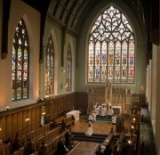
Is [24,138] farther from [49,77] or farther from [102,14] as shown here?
[102,14]

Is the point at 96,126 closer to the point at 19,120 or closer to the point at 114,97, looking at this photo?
the point at 114,97

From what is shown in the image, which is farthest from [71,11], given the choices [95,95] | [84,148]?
[84,148]

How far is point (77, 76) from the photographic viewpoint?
87.9 feet

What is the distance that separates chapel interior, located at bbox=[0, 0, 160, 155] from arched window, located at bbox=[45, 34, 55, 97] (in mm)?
77

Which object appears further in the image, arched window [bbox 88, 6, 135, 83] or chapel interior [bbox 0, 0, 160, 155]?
arched window [bbox 88, 6, 135, 83]

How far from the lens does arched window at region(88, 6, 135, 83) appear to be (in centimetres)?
2578

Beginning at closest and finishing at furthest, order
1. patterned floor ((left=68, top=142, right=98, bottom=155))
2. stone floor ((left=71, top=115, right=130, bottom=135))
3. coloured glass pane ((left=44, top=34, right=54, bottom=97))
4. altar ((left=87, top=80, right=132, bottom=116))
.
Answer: patterned floor ((left=68, top=142, right=98, bottom=155))
stone floor ((left=71, top=115, right=130, bottom=135))
coloured glass pane ((left=44, top=34, right=54, bottom=97))
altar ((left=87, top=80, right=132, bottom=116))

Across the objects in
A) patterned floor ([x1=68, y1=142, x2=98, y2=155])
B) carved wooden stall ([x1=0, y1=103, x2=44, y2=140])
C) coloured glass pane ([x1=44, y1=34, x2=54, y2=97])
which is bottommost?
patterned floor ([x1=68, y1=142, x2=98, y2=155])

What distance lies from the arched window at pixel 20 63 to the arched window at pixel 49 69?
2961 mm

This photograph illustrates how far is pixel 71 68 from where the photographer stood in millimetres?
25703

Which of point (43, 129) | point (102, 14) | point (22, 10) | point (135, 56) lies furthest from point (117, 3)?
point (43, 129)

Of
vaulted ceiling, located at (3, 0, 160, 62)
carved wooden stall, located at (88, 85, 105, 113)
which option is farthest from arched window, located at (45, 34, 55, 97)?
carved wooden stall, located at (88, 85, 105, 113)

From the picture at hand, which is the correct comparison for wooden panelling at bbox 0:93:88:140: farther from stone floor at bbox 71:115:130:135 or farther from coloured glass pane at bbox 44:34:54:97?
stone floor at bbox 71:115:130:135

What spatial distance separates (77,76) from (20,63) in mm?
10585
